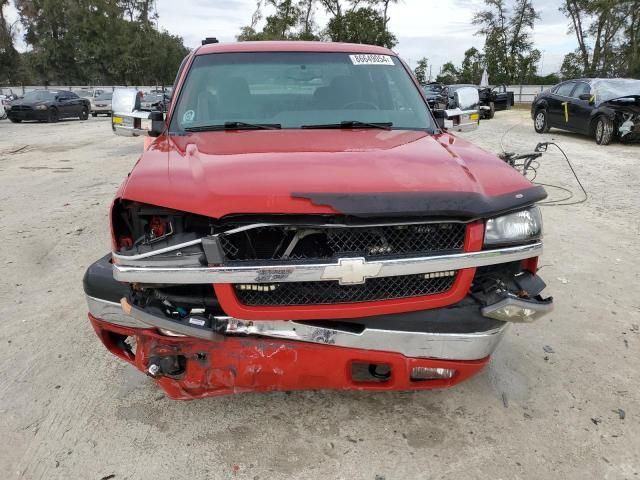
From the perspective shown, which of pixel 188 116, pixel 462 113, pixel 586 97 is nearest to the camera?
pixel 188 116

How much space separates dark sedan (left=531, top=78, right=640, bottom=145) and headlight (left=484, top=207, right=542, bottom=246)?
11.9m

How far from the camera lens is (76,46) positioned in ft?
185

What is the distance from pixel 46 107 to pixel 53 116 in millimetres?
561

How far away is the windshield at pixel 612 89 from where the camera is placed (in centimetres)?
1316

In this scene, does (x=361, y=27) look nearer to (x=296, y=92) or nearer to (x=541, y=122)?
(x=541, y=122)

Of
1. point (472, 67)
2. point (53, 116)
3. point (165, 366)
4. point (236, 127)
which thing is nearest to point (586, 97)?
point (236, 127)

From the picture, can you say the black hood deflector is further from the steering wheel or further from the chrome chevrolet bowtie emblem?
the steering wheel

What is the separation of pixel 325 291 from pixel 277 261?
253 millimetres

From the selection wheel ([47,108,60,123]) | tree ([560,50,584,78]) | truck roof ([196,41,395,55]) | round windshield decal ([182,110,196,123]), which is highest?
tree ([560,50,584,78])

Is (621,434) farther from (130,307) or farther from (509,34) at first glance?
(509,34)

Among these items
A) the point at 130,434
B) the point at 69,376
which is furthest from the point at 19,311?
the point at 130,434

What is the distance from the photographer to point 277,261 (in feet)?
7.29

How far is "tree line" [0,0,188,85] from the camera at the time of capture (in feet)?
177

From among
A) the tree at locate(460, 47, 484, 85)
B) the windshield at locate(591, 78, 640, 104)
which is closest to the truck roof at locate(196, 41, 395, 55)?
the windshield at locate(591, 78, 640, 104)
